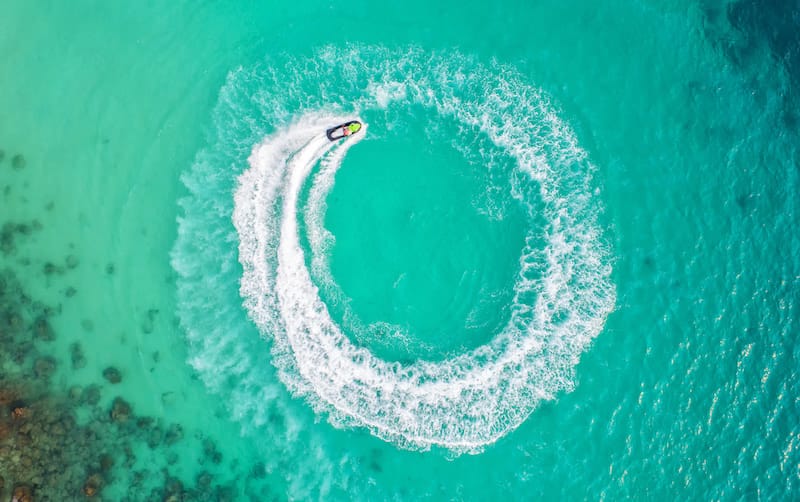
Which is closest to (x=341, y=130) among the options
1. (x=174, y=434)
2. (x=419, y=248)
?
(x=419, y=248)

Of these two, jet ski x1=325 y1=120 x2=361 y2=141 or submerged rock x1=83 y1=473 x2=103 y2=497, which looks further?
jet ski x1=325 y1=120 x2=361 y2=141

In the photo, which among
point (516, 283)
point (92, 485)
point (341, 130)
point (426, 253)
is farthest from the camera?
point (516, 283)

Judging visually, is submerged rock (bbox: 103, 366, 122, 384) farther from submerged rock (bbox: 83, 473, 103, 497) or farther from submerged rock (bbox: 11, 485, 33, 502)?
submerged rock (bbox: 11, 485, 33, 502)

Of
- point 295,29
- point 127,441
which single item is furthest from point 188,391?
point 295,29

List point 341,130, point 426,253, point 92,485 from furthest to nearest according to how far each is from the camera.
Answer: point 426,253, point 341,130, point 92,485

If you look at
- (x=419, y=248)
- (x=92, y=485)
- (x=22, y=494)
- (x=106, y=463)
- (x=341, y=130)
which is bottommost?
(x=92, y=485)

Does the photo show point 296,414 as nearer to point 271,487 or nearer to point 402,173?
point 271,487

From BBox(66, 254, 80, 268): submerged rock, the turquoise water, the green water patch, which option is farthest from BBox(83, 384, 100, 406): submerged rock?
the green water patch

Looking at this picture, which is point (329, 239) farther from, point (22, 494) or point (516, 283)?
point (22, 494)
